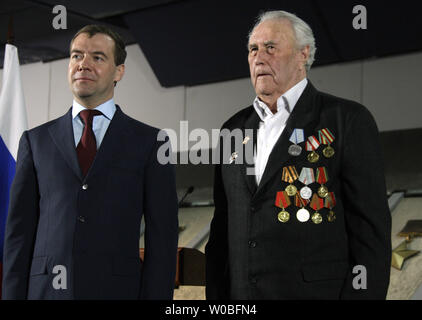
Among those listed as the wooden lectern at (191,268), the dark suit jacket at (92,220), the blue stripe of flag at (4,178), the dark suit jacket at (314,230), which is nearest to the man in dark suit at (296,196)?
the dark suit jacket at (314,230)

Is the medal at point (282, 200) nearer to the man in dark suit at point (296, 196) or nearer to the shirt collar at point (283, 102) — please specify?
the man in dark suit at point (296, 196)

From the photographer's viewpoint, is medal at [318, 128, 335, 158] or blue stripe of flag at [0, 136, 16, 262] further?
blue stripe of flag at [0, 136, 16, 262]

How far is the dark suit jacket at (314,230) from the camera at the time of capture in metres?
1.99

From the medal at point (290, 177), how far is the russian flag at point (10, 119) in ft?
5.98

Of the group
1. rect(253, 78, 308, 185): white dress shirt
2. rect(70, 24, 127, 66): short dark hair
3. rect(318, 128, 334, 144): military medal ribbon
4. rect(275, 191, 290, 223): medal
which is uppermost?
rect(70, 24, 127, 66): short dark hair

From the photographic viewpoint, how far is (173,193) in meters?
2.23

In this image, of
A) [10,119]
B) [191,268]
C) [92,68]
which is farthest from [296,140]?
[10,119]

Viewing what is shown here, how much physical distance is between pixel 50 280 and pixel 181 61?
4.27m

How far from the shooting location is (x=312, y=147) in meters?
2.11

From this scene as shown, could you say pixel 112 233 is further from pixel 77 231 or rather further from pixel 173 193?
pixel 173 193

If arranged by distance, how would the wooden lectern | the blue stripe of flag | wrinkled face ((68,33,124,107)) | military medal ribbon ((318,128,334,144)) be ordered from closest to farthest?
1. military medal ribbon ((318,128,334,144))
2. wrinkled face ((68,33,124,107))
3. the blue stripe of flag
4. the wooden lectern

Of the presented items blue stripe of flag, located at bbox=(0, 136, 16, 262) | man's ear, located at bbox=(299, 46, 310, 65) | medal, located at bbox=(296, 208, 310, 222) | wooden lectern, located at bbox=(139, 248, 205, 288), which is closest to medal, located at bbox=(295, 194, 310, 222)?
medal, located at bbox=(296, 208, 310, 222)

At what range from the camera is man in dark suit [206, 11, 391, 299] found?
6.56ft

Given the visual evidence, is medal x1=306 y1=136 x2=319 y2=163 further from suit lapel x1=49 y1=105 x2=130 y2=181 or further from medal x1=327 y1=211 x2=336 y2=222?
suit lapel x1=49 y1=105 x2=130 y2=181
